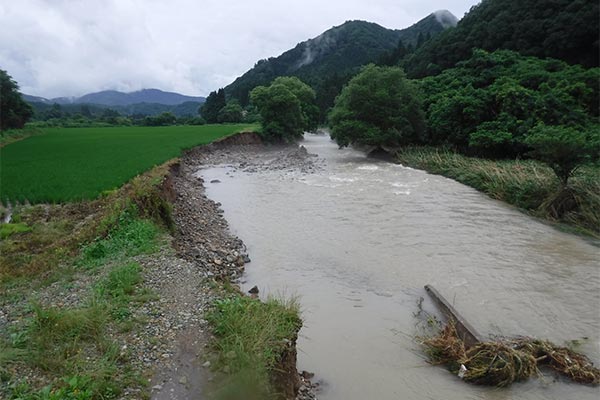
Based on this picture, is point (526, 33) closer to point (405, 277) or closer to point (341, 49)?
point (405, 277)

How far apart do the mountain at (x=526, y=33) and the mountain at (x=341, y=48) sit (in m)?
78.5

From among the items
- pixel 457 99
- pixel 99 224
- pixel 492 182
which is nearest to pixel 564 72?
pixel 457 99

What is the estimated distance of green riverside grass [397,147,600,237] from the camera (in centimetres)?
1386

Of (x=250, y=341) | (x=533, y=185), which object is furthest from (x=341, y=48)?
(x=250, y=341)

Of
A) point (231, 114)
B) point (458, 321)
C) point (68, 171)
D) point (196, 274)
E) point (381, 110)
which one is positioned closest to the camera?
point (458, 321)

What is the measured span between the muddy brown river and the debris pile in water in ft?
0.60

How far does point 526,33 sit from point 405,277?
4278 centimetres

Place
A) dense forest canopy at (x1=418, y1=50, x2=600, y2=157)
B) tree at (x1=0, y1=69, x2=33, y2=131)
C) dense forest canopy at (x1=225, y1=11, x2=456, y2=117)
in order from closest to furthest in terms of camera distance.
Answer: dense forest canopy at (x1=418, y1=50, x2=600, y2=157) → tree at (x1=0, y1=69, x2=33, y2=131) → dense forest canopy at (x1=225, y1=11, x2=456, y2=117)

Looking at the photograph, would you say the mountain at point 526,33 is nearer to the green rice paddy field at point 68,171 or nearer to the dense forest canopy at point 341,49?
the green rice paddy field at point 68,171

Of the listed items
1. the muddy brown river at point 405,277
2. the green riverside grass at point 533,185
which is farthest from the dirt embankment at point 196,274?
the green riverside grass at point 533,185

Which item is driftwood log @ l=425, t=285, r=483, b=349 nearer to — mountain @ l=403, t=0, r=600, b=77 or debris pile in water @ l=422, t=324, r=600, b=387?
debris pile in water @ l=422, t=324, r=600, b=387

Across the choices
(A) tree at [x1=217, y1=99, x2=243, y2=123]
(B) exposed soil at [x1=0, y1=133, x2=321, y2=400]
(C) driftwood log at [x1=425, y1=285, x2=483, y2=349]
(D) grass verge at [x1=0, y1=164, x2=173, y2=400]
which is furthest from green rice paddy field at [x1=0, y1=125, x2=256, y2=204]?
(A) tree at [x1=217, y1=99, x2=243, y2=123]

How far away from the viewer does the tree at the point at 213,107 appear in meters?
82.7

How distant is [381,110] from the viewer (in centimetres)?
3284
